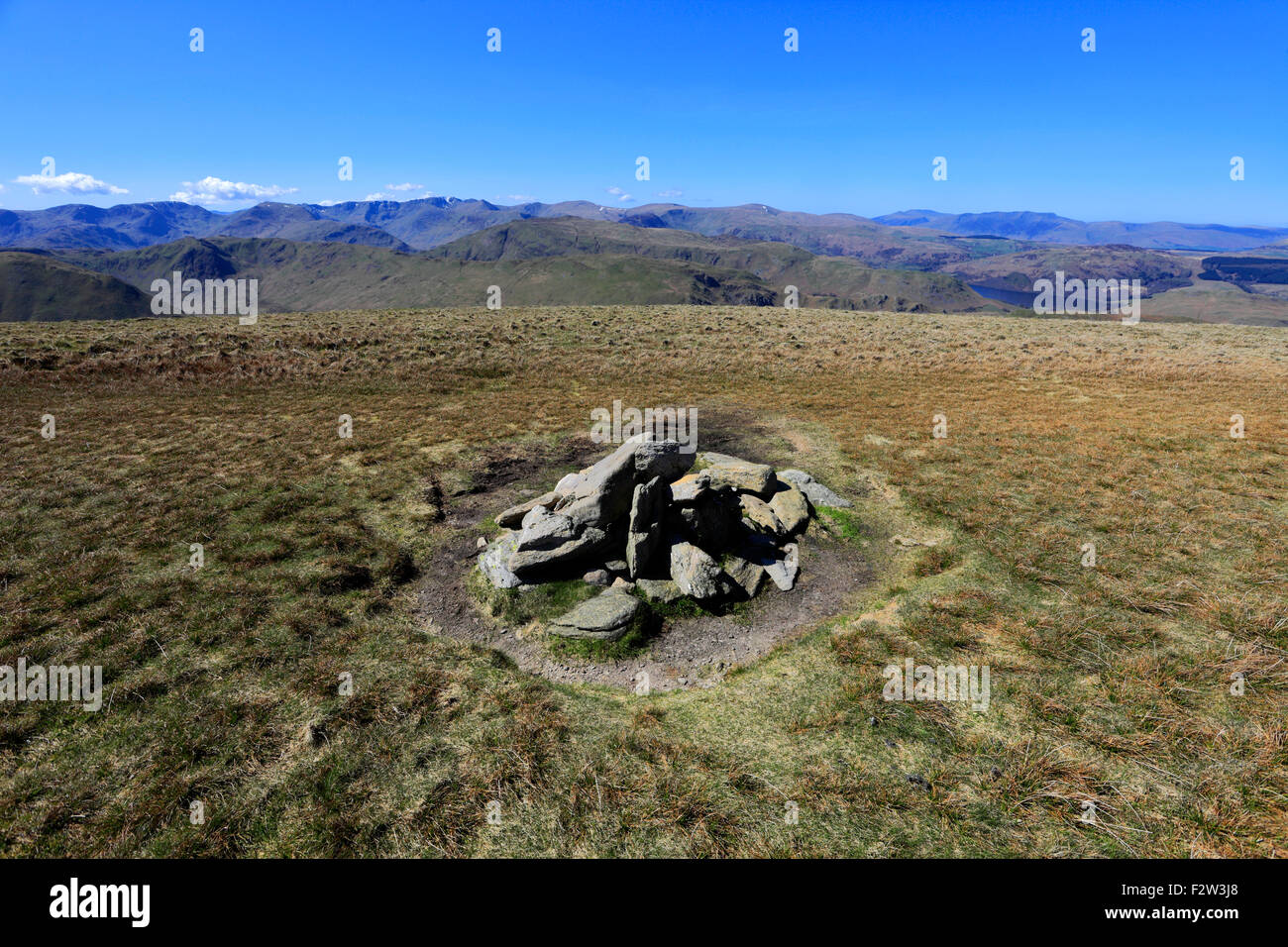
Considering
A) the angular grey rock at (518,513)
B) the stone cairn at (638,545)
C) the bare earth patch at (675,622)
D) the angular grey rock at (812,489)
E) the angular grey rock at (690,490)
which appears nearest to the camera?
the bare earth patch at (675,622)

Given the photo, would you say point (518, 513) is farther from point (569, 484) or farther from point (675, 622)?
point (675, 622)

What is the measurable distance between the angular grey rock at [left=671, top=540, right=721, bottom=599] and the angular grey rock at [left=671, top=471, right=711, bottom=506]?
4.05ft

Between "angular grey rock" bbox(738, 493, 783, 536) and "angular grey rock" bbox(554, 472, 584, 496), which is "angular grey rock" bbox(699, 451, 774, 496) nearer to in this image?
"angular grey rock" bbox(738, 493, 783, 536)

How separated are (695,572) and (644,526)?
1.58 meters

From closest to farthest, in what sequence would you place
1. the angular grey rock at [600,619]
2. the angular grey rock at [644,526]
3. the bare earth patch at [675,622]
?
the bare earth patch at [675,622] → the angular grey rock at [600,619] → the angular grey rock at [644,526]

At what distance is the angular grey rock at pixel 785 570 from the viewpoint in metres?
12.5

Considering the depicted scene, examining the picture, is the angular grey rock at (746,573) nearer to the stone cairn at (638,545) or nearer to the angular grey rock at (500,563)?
the stone cairn at (638,545)

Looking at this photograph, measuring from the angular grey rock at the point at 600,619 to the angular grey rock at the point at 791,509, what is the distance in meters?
5.44

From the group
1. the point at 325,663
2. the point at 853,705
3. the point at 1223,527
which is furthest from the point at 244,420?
the point at 1223,527

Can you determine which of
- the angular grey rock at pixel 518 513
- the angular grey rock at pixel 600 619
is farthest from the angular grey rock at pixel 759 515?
the angular grey rock at pixel 518 513

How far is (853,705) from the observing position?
8.66 metres

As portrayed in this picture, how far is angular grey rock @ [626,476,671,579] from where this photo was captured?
1200cm

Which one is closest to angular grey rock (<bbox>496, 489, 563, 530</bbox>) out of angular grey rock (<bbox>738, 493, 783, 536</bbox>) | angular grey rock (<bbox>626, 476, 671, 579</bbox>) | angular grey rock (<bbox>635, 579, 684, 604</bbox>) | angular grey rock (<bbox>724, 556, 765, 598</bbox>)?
angular grey rock (<bbox>626, 476, 671, 579</bbox>)
